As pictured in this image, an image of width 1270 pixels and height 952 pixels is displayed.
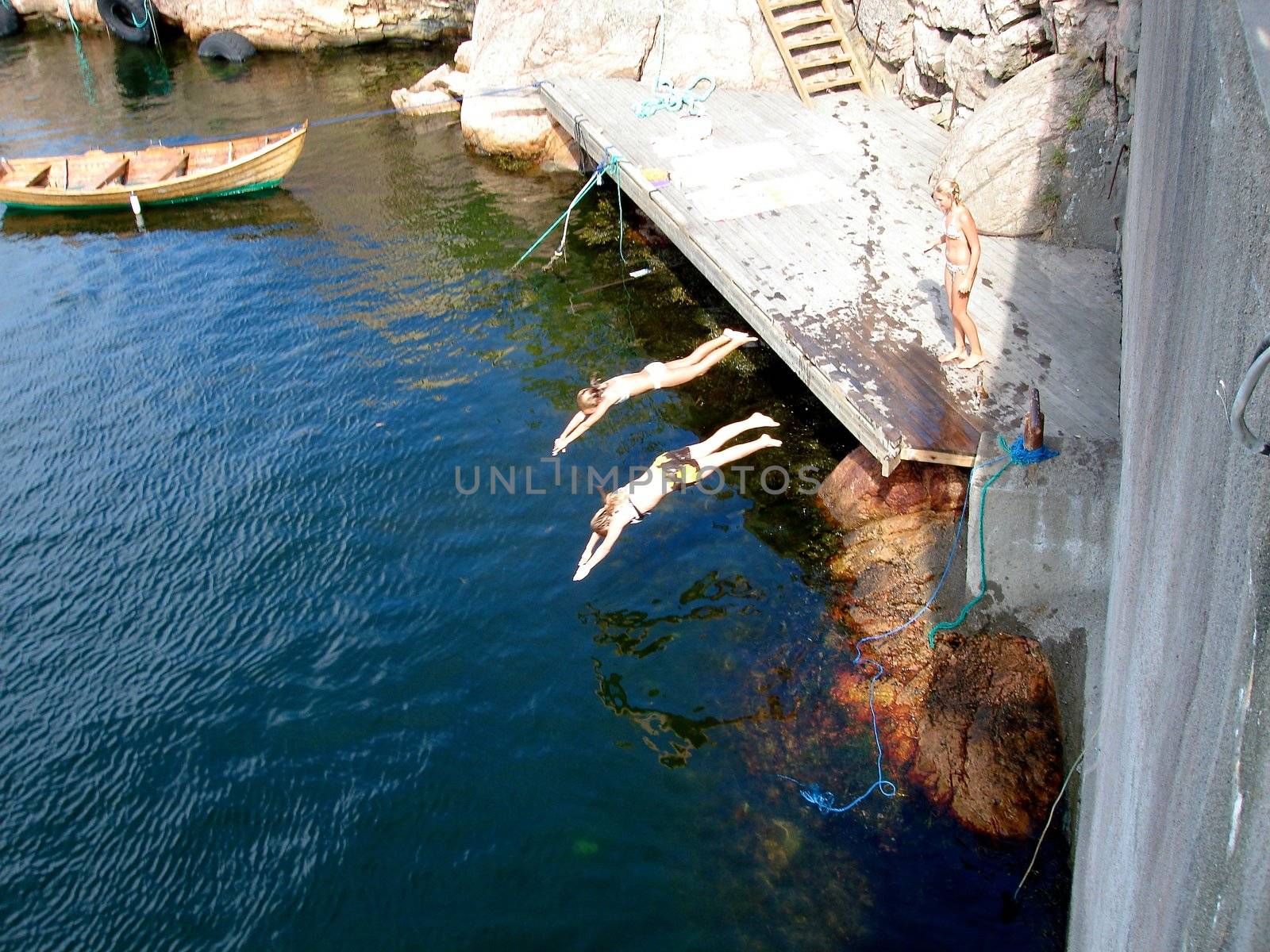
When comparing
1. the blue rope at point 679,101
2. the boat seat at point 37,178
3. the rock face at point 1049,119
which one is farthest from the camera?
the boat seat at point 37,178

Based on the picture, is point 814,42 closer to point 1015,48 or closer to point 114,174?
point 1015,48

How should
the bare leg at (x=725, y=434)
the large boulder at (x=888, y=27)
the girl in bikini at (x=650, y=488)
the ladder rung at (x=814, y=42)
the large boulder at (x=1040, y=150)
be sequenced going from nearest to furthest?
1. the girl in bikini at (x=650, y=488)
2. the bare leg at (x=725, y=434)
3. the large boulder at (x=1040, y=150)
4. the large boulder at (x=888, y=27)
5. the ladder rung at (x=814, y=42)

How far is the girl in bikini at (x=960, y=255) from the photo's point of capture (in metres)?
10.9

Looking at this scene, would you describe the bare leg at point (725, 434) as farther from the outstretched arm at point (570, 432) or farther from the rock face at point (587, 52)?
the rock face at point (587, 52)

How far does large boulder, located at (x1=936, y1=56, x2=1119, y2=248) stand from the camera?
43.8 feet

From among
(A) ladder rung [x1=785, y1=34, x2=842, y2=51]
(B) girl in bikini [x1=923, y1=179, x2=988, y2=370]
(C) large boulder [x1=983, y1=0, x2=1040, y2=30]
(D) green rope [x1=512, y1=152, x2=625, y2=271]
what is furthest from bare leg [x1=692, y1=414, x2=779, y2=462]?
(A) ladder rung [x1=785, y1=34, x2=842, y2=51]

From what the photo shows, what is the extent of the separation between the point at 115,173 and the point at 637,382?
16821mm

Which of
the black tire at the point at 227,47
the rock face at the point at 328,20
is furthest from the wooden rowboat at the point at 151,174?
the rock face at the point at 328,20

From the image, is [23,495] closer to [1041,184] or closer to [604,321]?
[604,321]

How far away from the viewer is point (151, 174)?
916 inches

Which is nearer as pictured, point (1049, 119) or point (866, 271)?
point (1049, 119)

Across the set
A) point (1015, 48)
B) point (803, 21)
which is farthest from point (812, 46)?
point (1015, 48)

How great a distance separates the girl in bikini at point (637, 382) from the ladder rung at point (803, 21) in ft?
31.4

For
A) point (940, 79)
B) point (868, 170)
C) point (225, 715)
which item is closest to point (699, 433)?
point (868, 170)
